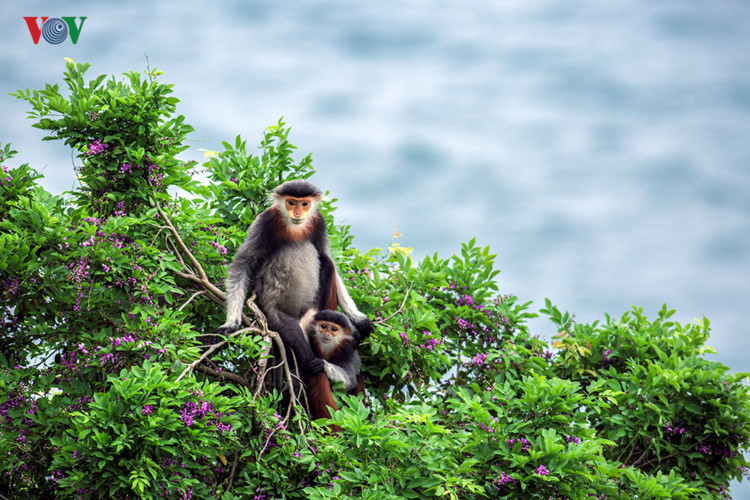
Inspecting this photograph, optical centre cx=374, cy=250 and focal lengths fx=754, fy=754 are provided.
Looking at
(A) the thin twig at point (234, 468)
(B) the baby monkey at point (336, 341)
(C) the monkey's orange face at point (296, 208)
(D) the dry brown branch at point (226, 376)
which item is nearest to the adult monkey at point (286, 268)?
(C) the monkey's orange face at point (296, 208)

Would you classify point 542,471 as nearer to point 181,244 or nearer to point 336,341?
point 336,341

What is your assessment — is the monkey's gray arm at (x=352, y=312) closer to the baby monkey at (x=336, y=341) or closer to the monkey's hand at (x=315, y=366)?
the baby monkey at (x=336, y=341)

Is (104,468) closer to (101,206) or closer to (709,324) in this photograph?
(101,206)

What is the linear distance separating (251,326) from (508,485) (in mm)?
2150

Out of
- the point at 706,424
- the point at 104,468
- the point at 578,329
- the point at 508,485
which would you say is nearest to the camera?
the point at 104,468

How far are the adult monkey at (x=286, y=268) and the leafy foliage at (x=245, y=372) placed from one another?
0.38 m

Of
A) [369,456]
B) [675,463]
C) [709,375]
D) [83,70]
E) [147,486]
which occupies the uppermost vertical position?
[83,70]

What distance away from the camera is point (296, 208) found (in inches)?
237

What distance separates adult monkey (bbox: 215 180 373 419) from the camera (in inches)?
234

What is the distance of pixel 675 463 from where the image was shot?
269 inches

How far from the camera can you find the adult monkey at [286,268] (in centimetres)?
593

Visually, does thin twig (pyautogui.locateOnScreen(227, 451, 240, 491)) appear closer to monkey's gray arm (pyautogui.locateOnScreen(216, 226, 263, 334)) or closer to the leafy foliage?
the leafy foliage

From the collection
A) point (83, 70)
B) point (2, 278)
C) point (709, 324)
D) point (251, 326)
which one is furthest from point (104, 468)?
point (709, 324)

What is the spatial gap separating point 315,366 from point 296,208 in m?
1.27
